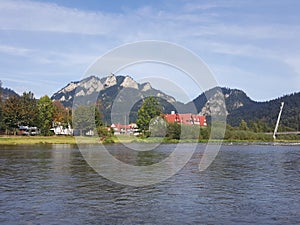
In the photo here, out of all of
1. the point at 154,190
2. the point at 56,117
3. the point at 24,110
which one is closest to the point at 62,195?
the point at 154,190

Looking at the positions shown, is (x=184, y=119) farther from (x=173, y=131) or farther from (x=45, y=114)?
(x=45, y=114)

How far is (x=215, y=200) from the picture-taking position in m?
16.2

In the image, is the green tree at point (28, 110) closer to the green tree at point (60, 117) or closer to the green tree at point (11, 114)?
the green tree at point (11, 114)

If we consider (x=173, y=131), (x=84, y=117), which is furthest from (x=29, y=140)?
(x=173, y=131)

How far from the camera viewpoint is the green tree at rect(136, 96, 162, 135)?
98150mm

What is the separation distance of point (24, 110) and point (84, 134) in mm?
19032

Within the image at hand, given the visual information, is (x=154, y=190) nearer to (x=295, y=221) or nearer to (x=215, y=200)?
(x=215, y=200)

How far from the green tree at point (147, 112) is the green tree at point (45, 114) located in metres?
21.9

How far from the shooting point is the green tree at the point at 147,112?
322 ft

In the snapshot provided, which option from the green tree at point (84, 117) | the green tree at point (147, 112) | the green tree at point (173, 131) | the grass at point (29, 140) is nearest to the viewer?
the grass at point (29, 140)

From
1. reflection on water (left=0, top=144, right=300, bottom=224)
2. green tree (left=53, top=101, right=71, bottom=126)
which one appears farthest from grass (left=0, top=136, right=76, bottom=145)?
reflection on water (left=0, top=144, right=300, bottom=224)

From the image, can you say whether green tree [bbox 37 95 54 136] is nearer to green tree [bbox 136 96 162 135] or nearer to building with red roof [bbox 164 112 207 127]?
green tree [bbox 136 96 162 135]

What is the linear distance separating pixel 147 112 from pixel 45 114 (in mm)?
25735

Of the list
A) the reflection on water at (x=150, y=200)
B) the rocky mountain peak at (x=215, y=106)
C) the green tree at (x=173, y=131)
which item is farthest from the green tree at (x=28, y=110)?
the rocky mountain peak at (x=215, y=106)
